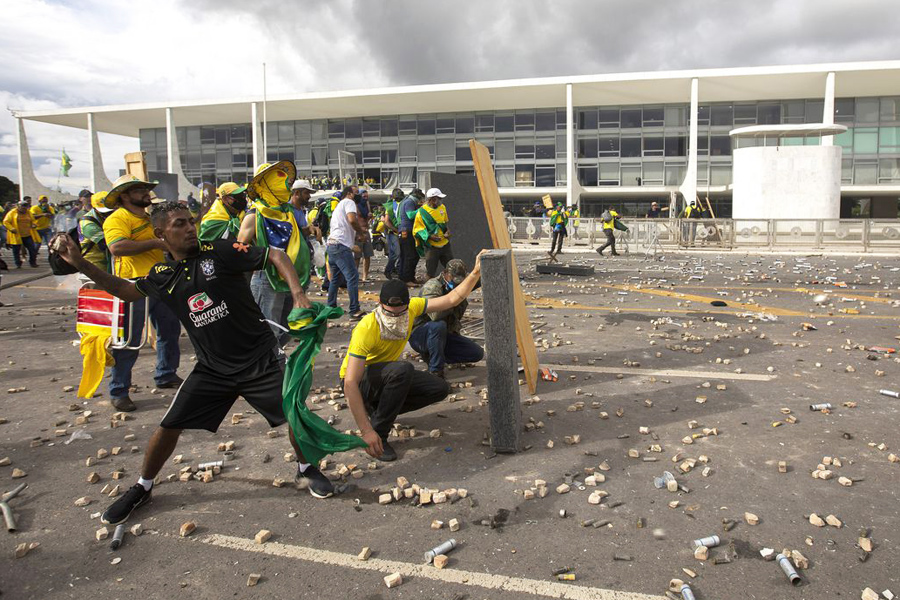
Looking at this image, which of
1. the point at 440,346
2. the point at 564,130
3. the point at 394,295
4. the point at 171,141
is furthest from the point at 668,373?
the point at 171,141

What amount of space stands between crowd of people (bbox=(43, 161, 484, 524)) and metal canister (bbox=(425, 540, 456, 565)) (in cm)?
91

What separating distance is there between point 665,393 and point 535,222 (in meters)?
22.8

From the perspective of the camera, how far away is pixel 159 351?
597 cm

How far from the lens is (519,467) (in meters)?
4.16

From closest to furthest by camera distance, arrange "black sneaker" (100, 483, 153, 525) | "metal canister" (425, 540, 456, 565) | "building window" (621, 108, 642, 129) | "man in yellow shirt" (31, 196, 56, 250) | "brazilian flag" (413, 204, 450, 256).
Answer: "metal canister" (425, 540, 456, 565)
"black sneaker" (100, 483, 153, 525)
"brazilian flag" (413, 204, 450, 256)
"man in yellow shirt" (31, 196, 56, 250)
"building window" (621, 108, 642, 129)

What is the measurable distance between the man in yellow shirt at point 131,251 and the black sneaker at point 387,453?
7.64 feet

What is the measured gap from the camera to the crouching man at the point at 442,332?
575 centimetres

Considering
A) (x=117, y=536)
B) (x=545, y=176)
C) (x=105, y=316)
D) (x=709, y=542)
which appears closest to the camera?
(x=709, y=542)

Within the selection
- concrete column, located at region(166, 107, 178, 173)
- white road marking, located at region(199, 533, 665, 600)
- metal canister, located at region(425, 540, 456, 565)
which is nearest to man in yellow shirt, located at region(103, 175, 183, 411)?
white road marking, located at region(199, 533, 665, 600)

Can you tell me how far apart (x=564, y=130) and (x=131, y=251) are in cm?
4416

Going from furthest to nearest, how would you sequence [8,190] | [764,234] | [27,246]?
[8,190]
[764,234]
[27,246]

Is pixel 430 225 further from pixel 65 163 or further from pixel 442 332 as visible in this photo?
pixel 65 163

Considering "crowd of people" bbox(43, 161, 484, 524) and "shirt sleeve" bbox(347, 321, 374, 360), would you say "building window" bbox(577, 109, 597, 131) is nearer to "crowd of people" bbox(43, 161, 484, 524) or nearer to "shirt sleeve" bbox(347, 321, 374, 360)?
"crowd of people" bbox(43, 161, 484, 524)

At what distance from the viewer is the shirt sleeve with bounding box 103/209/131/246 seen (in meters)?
5.19
